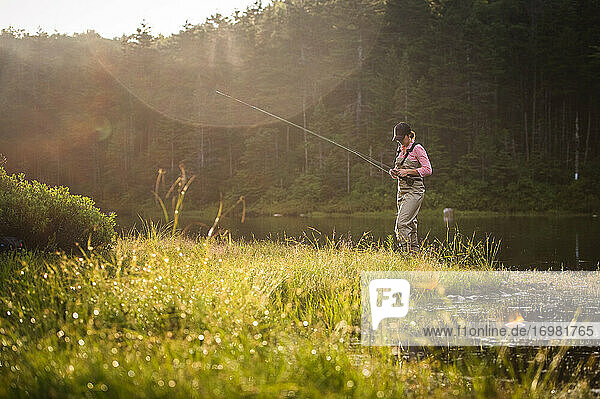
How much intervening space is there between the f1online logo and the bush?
4.40 metres

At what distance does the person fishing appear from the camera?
9.40 meters

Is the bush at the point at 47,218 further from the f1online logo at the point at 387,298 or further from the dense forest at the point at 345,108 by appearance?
the dense forest at the point at 345,108

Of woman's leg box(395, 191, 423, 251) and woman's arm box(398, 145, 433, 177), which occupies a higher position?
Answer: woman's arm box(398, 145, 433, 177)

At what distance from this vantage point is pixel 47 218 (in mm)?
9273

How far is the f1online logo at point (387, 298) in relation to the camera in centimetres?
627

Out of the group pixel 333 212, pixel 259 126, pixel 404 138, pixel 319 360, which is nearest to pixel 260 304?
pixel 319 360

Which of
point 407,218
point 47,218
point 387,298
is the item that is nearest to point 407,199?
point 407,218

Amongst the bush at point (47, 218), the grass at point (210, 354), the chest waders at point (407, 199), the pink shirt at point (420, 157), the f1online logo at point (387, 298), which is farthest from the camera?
the chest waders at point (407, 199)

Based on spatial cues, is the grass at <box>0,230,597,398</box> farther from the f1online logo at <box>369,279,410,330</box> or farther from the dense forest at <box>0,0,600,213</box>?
the dense forest at <box>0,0,600,213</box>

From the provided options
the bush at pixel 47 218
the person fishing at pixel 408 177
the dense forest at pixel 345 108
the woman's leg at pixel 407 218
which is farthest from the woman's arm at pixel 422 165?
the dense forest at pixel 345 108

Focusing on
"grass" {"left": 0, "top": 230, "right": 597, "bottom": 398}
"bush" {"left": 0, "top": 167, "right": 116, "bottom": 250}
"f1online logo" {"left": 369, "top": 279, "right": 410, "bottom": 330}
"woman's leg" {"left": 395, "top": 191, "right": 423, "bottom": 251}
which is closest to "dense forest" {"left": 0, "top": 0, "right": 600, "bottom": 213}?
"woman's leg" {"left": 395, "top": 191, "right": 423, "bottom": 251}

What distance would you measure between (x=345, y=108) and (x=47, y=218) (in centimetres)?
3605

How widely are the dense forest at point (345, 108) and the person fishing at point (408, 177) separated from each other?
25292 mm

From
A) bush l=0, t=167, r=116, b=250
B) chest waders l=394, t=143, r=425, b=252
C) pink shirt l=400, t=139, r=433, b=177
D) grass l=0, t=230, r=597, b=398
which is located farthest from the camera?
chest waders l=394, t=143, r=425, b=252
